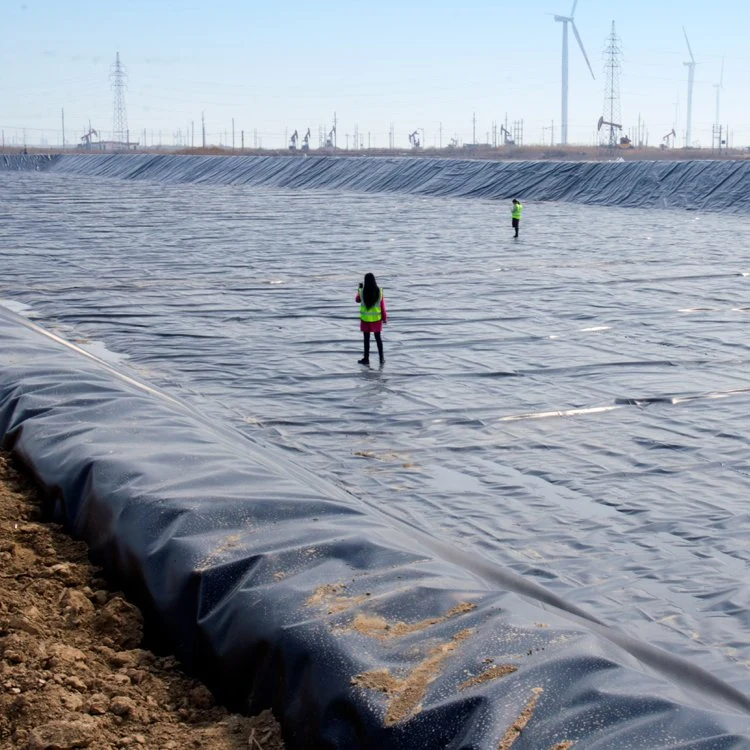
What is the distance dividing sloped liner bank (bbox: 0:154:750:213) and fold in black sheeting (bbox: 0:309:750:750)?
31862 millimetres

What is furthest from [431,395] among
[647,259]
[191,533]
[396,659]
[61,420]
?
[647,259]

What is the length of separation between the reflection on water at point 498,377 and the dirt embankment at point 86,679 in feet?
7.88

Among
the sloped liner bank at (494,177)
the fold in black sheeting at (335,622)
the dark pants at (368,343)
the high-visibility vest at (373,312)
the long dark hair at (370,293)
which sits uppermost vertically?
the sloped liner bank at (494,177)

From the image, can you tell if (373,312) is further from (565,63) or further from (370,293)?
(565,63)


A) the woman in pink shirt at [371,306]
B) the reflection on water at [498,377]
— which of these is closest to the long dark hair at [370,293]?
the woman in pink shirt at [371,306]

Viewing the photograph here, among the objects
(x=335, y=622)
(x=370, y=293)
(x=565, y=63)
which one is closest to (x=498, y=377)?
(x=370, y=293)

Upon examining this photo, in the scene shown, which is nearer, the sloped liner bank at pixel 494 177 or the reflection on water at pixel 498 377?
the reflection on water at pixel 498 377

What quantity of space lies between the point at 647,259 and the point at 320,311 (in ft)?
→ 29.5

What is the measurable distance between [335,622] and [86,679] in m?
1.07

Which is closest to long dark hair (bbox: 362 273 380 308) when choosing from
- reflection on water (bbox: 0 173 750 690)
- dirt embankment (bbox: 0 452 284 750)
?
reflection on water (bbox: 0 173 750 690)

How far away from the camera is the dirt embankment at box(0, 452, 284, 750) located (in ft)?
12.7

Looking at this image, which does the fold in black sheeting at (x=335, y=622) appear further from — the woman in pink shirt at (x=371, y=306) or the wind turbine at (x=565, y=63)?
the wind turbine at (x=565, y=63)

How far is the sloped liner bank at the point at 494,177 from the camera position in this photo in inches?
1478

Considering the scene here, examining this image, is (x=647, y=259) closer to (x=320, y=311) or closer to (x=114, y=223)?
(x=320, y=311)
